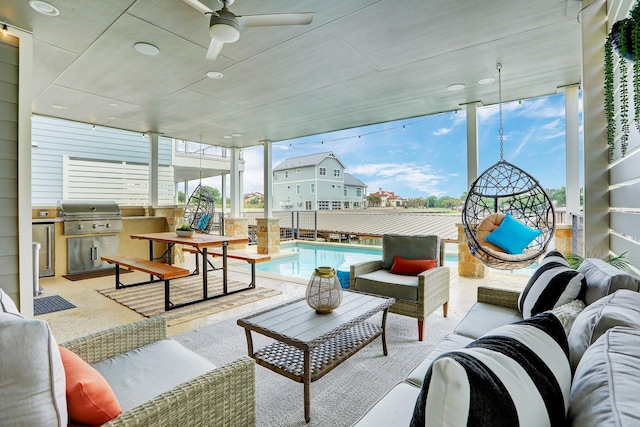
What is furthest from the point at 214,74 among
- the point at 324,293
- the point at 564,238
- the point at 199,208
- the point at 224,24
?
the point at 564,238

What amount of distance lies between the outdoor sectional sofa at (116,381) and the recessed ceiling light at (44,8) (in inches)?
97.1

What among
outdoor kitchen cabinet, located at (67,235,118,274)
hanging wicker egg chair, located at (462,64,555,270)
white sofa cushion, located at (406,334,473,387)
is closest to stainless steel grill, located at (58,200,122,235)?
outdoor kitchen cabinet, located at (67,235,118,274)

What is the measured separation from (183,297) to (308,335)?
2.82m

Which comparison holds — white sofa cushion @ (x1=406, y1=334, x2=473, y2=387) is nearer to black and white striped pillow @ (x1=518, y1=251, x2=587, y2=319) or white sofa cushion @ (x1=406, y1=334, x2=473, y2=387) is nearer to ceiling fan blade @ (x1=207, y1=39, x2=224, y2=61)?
black and white striped pillow @ (x1=518, y1=251, x2=587, y2=319)

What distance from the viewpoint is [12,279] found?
9.19 feet

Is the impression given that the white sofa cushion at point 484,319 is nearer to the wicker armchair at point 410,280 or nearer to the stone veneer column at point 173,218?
the wicker armchair at point 410,280

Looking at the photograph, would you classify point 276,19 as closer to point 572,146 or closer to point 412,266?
point 412,266

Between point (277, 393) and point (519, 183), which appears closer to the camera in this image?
point (277, 393)

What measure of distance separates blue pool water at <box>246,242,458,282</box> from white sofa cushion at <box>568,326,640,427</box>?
4833 millimetres

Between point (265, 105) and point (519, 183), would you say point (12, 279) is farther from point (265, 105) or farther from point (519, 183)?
point (519, 183)

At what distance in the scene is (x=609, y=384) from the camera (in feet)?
2.14

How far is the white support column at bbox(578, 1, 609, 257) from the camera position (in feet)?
8.20

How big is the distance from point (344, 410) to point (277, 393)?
0.45m

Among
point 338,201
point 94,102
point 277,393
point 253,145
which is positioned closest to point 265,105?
point 94,102
